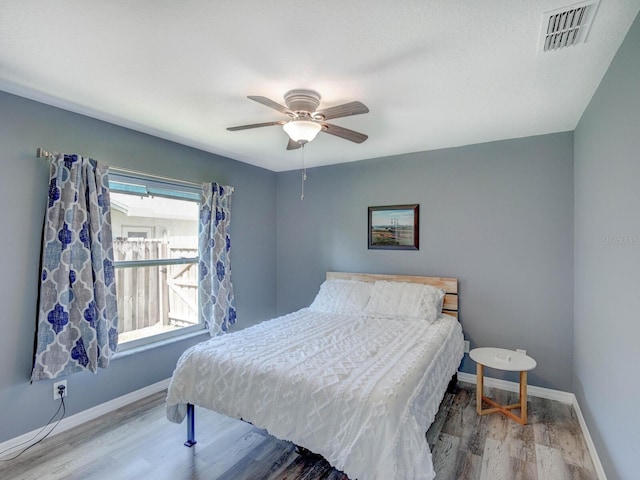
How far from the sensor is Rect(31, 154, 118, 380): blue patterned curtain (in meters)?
2.28

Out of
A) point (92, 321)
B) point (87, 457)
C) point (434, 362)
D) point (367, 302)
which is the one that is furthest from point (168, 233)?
point (434, 362)

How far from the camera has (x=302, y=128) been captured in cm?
207

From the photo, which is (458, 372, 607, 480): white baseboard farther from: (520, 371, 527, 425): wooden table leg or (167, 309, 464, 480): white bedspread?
(167, 309, 464, 480): white bedspread

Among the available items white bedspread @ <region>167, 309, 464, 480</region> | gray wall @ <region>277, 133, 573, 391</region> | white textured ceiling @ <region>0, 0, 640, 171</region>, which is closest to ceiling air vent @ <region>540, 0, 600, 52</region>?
white textured ceiling @ <region>0, 0, 640, 171</region>

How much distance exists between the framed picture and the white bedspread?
1.16 metres

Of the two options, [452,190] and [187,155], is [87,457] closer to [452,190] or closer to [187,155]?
[187,155]

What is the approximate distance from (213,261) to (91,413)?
62.3 inches

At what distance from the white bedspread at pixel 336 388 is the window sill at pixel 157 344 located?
88 centimetres

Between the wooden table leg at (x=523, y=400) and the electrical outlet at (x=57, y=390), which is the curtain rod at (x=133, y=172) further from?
the wooden table leg at (x=523, y=400)

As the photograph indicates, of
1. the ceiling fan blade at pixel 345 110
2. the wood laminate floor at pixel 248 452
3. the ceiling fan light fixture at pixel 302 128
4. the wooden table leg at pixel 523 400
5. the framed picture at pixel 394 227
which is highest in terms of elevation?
the ceiling fan blade at pixel 345 110

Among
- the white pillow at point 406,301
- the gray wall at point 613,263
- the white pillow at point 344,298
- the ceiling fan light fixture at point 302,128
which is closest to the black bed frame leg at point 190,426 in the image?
the white pillow at point 344,298

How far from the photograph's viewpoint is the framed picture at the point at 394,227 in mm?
3564

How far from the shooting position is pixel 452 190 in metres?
3.36

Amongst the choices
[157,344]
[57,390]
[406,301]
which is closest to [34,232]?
[57,390]
